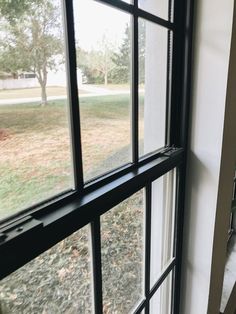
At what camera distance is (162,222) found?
49.4 inches

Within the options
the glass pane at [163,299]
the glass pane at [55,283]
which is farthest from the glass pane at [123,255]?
the glass pane at [163,299]

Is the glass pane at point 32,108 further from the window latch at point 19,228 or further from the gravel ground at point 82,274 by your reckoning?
the gravel ground at point 82,274

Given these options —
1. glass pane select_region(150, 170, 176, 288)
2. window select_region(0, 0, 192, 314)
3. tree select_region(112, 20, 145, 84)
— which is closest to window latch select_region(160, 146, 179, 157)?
window select_region(0, 0, 192, 314)

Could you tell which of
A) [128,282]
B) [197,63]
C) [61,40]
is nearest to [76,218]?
[61,40]

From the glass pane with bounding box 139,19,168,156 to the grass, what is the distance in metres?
0.19

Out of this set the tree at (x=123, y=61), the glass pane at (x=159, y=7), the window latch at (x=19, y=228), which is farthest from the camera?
the glass pane at (x=159, y=7)

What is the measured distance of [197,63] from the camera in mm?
1121

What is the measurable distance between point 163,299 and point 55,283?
820 mm

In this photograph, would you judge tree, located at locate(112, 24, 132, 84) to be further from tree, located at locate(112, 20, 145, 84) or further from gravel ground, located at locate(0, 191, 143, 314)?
gravel ground, located at locate(0, 191, 143, 314)

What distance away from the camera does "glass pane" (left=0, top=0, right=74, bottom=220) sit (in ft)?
1.76

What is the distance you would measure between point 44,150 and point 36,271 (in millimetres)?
273

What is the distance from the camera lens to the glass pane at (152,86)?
1.00m

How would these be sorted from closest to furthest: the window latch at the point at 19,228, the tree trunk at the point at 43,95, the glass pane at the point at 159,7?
1. the window latch at the point at 19,228
2. the tree trunk at the point at 43,95
3. the glass pane at the point at 159,7

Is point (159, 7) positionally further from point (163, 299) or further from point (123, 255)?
point (163, 299)
